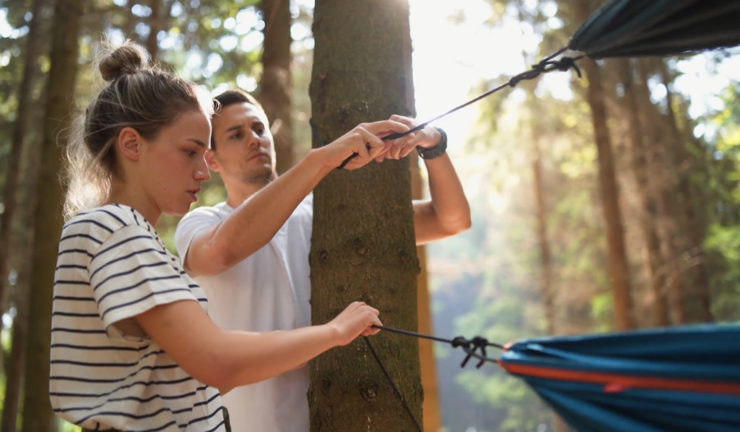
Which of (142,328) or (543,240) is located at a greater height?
(543,240)

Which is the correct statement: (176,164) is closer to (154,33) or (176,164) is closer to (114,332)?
(114,332)

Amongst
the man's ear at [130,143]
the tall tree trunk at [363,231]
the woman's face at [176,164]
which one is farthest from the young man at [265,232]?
the man's ear at [130,143]

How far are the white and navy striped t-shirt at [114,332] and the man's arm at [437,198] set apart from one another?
0.85 m

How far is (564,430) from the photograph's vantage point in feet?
47.2

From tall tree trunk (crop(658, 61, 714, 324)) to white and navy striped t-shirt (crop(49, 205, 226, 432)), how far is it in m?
9.13

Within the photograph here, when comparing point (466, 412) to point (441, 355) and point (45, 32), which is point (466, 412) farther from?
point (45, 32)

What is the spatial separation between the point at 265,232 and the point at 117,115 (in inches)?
19.6

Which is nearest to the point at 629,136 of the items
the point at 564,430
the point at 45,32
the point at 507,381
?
the point at 564,430

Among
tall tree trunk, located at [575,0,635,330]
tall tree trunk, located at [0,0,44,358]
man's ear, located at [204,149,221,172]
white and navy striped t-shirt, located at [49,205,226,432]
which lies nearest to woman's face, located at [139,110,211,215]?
white and navy striped t-shirt, located at [49,205,226,432]

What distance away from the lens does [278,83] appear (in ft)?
18.5

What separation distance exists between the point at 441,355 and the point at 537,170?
24.4 meters

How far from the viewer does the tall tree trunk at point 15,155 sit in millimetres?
6562

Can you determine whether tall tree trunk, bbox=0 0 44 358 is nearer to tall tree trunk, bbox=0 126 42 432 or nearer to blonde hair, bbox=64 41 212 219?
tall tree trunk, bbox=0 126 42 432

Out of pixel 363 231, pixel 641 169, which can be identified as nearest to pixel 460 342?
pixel 363 231
